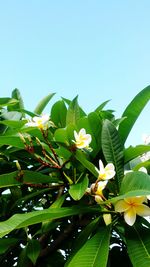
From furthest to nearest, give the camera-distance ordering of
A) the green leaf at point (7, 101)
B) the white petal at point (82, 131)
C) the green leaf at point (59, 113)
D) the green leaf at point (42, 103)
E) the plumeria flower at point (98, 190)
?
the green leaf at point (42, 103)
the green leaf at point (7, 101)
the green leaf at point (59, 113)
the white petal at point (82, 131)
the plumeria flower at point (98, 190)

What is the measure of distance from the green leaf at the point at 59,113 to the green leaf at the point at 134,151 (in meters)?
0.34

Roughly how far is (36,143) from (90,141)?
0.67ft

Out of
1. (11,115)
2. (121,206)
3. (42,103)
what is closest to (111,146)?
(121,206)

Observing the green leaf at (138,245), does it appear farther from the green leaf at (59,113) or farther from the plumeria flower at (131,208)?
the green leaf at (59,113)

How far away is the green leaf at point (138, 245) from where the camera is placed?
2.68 ft

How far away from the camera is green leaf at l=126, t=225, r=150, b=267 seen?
82 cm

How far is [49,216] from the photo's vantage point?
0.88 metres

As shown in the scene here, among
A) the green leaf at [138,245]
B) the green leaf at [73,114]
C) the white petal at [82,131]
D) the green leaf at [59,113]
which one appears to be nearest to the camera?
the green leaf at [138,245]

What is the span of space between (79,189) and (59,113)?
0.45 meters

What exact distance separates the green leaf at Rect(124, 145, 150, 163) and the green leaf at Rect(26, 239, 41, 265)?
335 millimetres

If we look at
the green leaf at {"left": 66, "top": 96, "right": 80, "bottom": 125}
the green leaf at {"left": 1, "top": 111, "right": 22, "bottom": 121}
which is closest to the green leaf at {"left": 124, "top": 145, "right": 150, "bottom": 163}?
the green leaf at {"left": 66, "top": 96, "right": 80, "bottom": 125}

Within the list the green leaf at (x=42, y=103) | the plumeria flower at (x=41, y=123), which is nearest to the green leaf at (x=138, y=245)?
the plumeria flower at (x=41, y=123)

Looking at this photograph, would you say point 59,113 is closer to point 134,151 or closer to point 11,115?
point 11,115

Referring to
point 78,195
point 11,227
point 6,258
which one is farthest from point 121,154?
point 6,258
